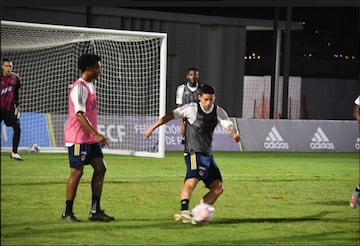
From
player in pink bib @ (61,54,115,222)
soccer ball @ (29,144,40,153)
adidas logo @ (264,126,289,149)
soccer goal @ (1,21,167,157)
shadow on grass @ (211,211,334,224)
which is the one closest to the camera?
player in pink bib @ (61,54,115,222)

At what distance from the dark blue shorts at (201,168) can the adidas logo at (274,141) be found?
51.5 feet

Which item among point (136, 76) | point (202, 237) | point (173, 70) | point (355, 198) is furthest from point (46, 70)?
point (202, 237)

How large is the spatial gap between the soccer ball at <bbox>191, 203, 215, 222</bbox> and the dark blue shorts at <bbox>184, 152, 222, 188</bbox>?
0.53 metres

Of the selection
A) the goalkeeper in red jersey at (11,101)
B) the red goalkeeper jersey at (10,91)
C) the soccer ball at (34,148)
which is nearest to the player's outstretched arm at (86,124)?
the goalkeeper in red jersey at (11,101)

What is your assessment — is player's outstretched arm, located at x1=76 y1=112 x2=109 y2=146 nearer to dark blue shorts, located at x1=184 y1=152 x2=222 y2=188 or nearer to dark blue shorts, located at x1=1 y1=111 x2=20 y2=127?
dark blue shorts, located at x1=184 y1=152 x2=222 y2=188

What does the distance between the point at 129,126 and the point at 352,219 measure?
497 inches

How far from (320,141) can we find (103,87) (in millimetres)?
7263

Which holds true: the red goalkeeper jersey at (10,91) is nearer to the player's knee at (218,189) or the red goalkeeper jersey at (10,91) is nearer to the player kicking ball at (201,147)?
the player kicking ball at (201,147)

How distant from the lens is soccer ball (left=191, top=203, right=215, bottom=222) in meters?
11.3

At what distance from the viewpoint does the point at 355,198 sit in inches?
533

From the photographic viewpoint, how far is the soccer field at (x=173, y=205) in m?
10.7

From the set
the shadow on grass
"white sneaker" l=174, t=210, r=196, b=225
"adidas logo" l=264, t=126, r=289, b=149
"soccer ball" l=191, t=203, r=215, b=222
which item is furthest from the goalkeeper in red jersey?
"adidas logo" l=264, t=126, r=289, b=149

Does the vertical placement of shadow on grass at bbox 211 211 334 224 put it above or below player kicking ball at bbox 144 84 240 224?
below

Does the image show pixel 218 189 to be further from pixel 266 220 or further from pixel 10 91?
pixel 10 91
